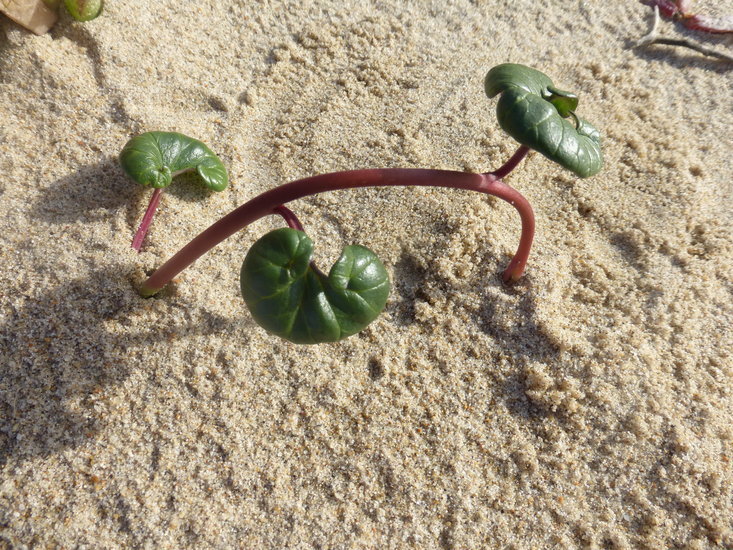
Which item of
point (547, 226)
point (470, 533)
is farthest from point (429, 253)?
point (470, 533)

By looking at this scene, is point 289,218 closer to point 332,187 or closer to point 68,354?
point 332,187

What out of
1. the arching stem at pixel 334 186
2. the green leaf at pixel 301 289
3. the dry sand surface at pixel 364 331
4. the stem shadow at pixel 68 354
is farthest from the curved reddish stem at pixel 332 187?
the dry sand surface at pixel 364 331

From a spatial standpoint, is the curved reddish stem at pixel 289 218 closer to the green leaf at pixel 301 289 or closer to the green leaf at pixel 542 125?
the green leaf at pixel 301 289

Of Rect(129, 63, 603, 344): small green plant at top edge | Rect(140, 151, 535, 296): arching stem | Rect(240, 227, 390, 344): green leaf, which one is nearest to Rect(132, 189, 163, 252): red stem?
Rect(140, 151, 535, 296): arching stem

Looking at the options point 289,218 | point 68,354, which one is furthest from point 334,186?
point 68,354

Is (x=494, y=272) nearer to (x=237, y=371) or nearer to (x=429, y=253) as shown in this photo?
(x=429, y=253)

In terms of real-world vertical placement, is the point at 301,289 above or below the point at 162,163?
above
